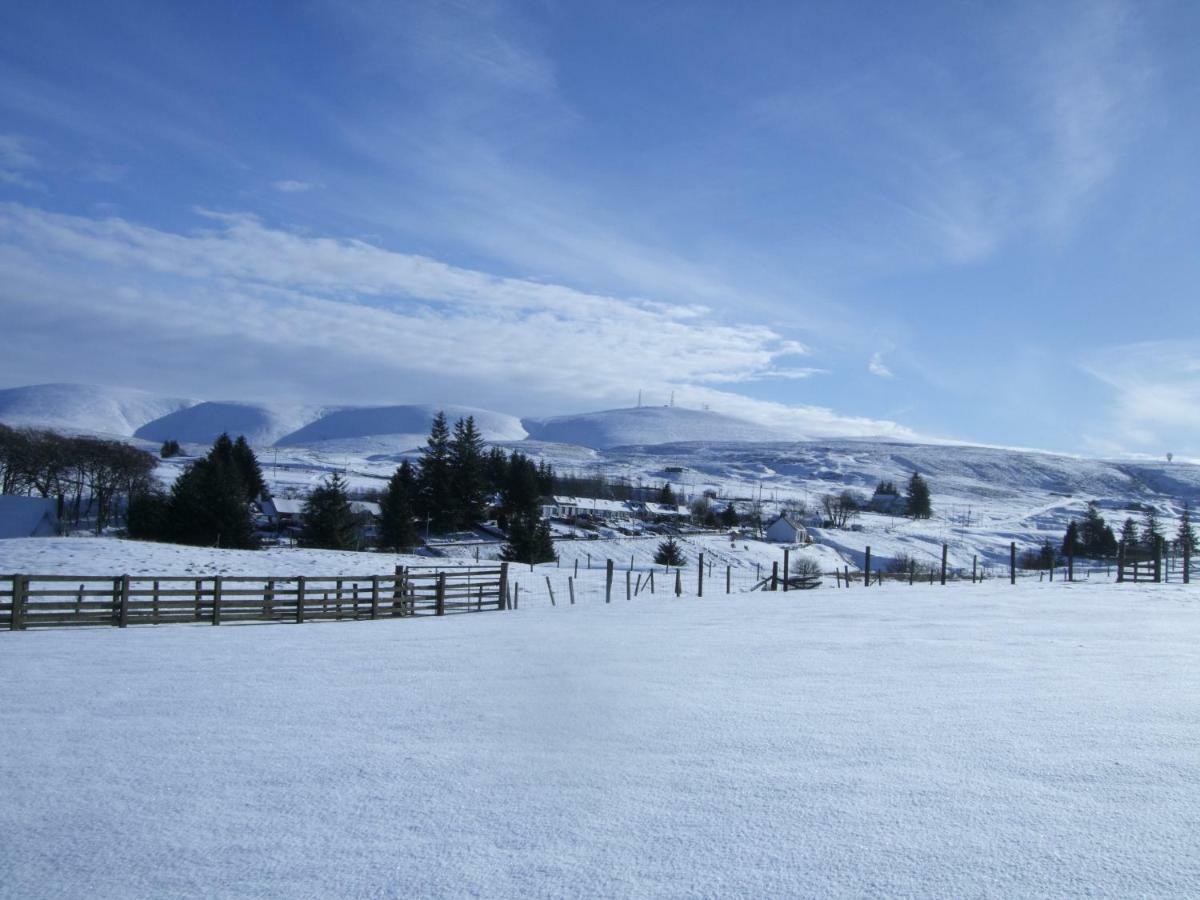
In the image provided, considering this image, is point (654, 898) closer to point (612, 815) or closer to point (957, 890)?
point (612, 815)

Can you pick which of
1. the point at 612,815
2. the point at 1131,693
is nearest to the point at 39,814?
the point at 612,815

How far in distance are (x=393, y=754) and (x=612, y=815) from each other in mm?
2760

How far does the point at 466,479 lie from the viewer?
7731 centimetres

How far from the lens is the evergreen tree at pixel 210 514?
5359 cm

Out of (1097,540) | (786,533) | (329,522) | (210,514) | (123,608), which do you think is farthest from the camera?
(786,533)

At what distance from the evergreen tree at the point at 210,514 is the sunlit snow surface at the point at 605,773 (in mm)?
40060

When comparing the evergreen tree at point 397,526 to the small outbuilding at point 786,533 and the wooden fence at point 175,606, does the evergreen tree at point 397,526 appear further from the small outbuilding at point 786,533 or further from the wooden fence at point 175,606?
Result: the small outbuilding at point 786,533

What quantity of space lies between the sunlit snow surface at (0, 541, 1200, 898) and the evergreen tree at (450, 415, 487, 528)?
60828 millimetres

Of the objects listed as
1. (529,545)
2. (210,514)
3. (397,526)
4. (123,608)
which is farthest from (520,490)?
(123,608)

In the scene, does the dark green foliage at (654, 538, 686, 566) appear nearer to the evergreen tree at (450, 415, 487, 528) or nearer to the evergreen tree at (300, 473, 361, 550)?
the evergreen tree at (450, 415, 487, 528)

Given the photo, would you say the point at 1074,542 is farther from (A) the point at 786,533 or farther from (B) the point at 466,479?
(B) the point at 466,479

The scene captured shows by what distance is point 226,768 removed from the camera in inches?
327

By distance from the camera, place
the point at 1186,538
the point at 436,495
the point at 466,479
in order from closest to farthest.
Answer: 1. the point at 1186,538
2. the point at 436,495
3. the point at 466,479

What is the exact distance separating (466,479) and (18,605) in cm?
5676
